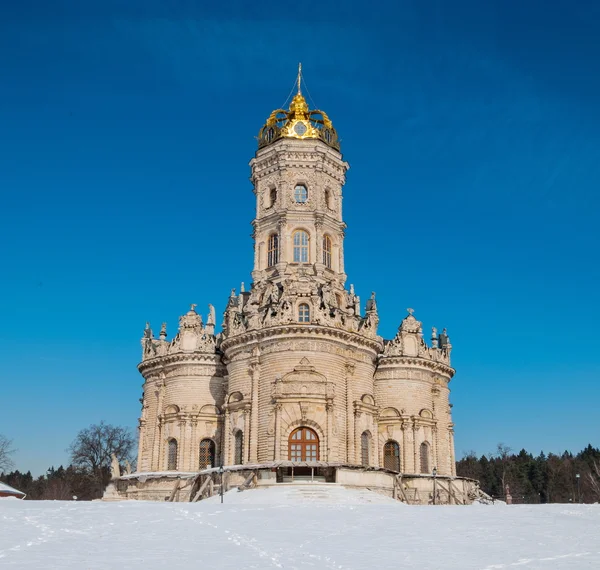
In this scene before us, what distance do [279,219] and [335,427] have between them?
1659cm

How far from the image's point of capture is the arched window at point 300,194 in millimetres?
55322

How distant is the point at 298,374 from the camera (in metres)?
45.3

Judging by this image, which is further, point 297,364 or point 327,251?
point 327,251

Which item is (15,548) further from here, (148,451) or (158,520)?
(148,451)

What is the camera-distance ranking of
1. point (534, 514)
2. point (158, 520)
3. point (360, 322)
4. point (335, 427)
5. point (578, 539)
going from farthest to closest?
point (360, 322) → point (335, 427) → point (534, 514) → point (158, 520) → point (578, 539)

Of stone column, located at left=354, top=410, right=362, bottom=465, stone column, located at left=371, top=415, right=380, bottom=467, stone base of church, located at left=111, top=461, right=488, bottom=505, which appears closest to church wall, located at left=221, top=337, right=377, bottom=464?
stone column, located at left=371, top=415, right=380, bottom=467

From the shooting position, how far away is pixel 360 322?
167 ft

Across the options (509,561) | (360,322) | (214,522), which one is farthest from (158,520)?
(360,322)

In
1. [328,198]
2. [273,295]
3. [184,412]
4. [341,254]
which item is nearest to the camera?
[273,295]

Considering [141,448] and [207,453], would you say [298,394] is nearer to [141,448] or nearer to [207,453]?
[207,453]

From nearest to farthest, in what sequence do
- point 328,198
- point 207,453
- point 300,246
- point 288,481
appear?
point 288,481
point 207,453
point 300,246
point 328,198

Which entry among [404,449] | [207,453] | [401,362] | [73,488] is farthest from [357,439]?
[73,488]

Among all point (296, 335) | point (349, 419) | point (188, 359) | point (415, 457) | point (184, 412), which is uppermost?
point (188, 359)

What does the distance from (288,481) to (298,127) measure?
89.5 ft
